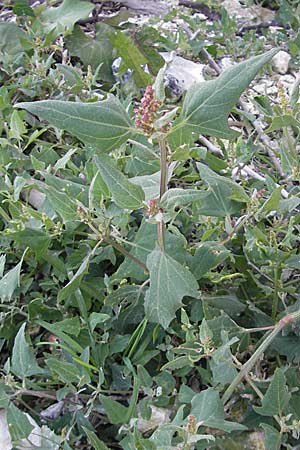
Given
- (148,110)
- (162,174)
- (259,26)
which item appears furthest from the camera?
(259,26)

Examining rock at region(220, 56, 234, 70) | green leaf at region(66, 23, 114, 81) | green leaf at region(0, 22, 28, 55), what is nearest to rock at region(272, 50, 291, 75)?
rock at region(220, 56, 234, 70)

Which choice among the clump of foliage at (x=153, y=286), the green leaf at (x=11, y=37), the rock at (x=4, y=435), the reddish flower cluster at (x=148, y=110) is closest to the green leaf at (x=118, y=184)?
the clump of foliage at (x=153, y=286)

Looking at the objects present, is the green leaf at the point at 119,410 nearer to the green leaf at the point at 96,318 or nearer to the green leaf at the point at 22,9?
the green leaf at the point at 96,318

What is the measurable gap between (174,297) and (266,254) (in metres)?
0.23

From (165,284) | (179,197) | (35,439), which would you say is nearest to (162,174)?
(179,197)

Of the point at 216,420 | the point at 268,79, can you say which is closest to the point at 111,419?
the point at 216,420

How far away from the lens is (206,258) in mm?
1227

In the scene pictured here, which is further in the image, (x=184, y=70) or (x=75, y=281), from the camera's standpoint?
(x=184, y=70)

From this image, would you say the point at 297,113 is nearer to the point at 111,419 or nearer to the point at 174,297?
the point at 174,297

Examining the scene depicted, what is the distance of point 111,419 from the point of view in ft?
3.61

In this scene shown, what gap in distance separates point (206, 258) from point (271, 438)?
1.09ft

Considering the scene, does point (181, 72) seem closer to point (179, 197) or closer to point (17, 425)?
point (179, 197)

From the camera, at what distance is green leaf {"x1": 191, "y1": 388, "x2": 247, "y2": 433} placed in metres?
1.01

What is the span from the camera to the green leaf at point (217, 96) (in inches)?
38.0
